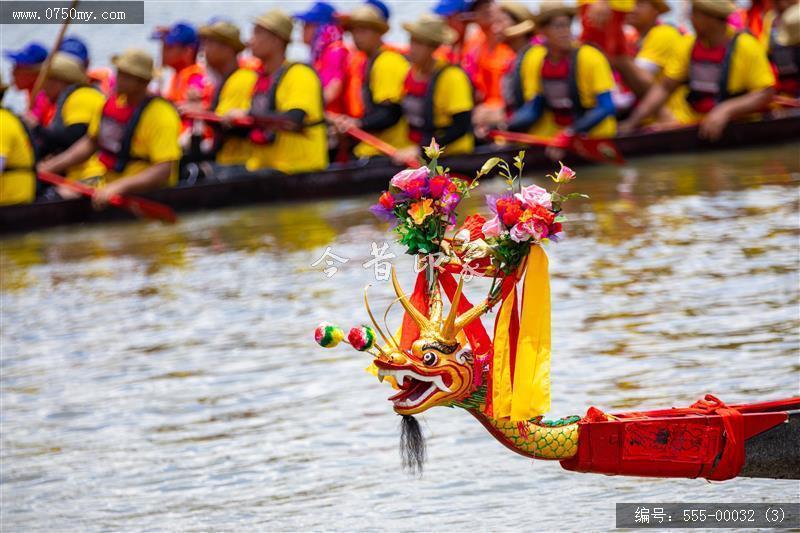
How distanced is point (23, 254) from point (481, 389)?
7.72 m

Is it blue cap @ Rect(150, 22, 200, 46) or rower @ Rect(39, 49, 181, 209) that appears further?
blue cap @ Rect(150, 22, 200, 46)

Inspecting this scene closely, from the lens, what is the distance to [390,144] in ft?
46.2

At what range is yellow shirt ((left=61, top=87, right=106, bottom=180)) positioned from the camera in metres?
13.4

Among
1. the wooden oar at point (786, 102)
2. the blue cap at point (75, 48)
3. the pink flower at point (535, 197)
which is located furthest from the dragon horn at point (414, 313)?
the blue cap at point (75, 48)

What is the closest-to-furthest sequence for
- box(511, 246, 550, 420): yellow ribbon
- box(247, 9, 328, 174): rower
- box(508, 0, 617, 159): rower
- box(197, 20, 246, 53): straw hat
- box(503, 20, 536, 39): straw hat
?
1. box(511, 246, 550, 420): yellow ribbon
2. box(247, 9, 328, 174): rower
3. box(508, 0, 617, 159): rower
4. box(197, 20, 246, 53): straw hat
5. box(503, 20, 536, 39): straw hat

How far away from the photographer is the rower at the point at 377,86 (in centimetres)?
1386

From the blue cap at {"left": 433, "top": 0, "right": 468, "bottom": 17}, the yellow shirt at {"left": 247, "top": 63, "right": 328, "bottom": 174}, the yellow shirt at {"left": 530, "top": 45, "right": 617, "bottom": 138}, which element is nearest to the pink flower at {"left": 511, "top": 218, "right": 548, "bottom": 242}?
the yellow shirt at {"left": 247, "top": 63, "right": 328, "bottom": 174}

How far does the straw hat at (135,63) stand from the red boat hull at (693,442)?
8117 mm

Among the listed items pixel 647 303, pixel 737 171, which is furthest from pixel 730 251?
pixel 737 171

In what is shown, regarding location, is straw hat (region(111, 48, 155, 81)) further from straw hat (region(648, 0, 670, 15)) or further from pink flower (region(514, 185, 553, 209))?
pink flower (region(514, 185, 553, 209))

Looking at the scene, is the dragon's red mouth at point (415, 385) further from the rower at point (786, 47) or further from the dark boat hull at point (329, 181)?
the rower at point (786, 47)

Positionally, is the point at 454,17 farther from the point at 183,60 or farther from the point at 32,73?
the point at 32,73

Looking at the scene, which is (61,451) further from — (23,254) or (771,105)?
(771,105)

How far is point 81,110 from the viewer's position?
1340cm
